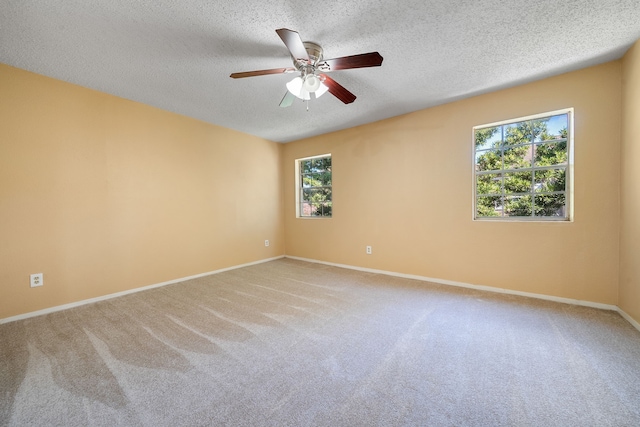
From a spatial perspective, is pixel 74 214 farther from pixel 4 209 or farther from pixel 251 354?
pixel 251 354

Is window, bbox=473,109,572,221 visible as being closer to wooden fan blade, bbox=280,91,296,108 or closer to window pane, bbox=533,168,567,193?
window pane, bbox=533,168,567,193

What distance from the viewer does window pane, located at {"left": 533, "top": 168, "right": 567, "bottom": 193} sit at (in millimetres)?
2650

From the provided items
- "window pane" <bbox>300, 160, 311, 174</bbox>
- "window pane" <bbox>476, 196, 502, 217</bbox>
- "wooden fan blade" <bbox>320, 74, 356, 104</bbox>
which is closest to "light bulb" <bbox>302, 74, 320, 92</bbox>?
"wooden fan blade" <bbox>320, 74, 356, 104</bbox>

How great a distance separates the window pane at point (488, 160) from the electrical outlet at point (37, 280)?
5.24 metres

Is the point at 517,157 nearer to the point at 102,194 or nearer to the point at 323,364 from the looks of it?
the point at 323,364

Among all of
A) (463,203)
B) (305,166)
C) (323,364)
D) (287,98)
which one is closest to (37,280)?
(323,364)

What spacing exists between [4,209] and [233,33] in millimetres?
2801

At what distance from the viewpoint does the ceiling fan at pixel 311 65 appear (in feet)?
5.39

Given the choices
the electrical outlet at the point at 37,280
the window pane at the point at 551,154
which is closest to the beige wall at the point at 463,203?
the window pane at the point at 551,154

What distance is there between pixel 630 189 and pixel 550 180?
0.61 m

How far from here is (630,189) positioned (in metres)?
2.15

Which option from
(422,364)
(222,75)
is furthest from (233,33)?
(422,364)

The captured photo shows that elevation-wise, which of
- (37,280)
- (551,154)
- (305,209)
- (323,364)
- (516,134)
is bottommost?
(323,364)

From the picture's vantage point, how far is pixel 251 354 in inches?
69.6
